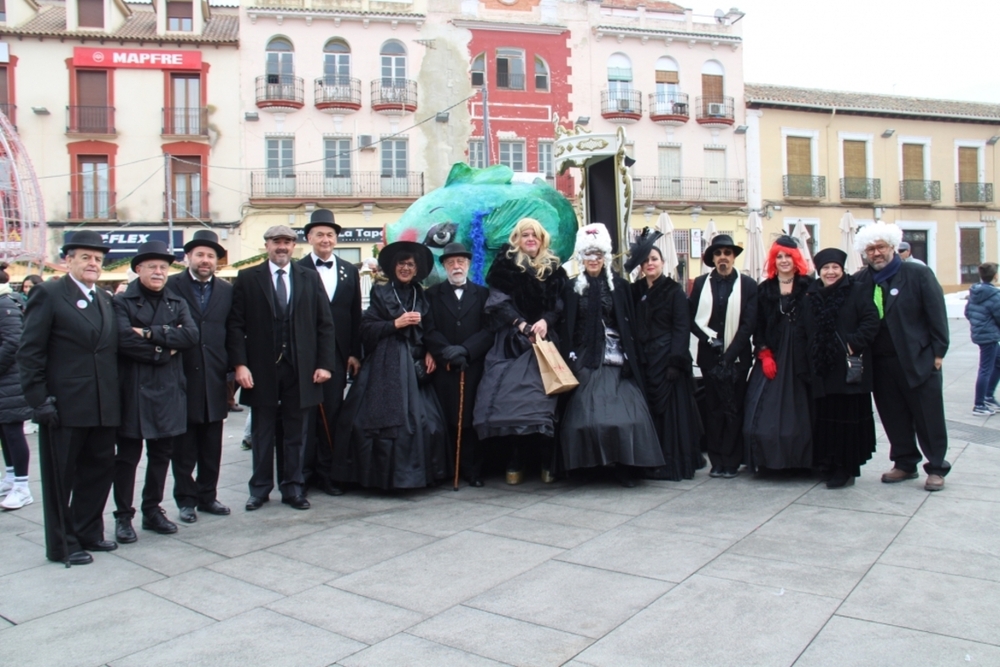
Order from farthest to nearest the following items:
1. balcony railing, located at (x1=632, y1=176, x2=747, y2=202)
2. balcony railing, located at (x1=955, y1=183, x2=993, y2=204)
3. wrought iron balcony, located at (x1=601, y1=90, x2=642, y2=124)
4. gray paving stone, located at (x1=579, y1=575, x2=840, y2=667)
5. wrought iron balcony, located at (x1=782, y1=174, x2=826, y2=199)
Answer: balcony railing, located at (x1=955, y1=183, x2=993, y2=204)
wrought iron balcony, located at (x1=782, y1=174, x2=826, y2=199)
balcony railing, located at (x1=632, y1=176, x2=747, y2=202)
wrought iron balcony, located at (x1=601, y1=90, x2=642, y2=124)
gray paving stone, located at (x1=579, y1=575, x2=840, y2=667)

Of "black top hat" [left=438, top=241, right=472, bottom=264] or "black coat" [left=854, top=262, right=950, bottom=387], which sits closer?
"black coat" [left=854, top=262, right=950, bottom=387]

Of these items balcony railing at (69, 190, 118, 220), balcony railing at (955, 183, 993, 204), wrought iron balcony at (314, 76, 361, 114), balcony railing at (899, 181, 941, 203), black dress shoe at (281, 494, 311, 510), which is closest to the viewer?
black dress shoe at (281, 494, 311, 510)

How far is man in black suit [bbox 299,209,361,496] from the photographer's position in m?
5.84

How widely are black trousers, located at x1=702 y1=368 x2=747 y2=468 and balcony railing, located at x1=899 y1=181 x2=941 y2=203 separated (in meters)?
30.0

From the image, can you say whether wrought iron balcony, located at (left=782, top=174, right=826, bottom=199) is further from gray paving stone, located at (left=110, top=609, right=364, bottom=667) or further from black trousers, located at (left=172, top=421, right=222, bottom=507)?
gray paving stone, located at (left=110, top=609, right=364, bottom=667)

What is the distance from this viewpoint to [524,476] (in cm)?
602

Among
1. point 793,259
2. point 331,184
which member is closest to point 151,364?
point 793,259

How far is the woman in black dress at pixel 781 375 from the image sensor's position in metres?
5.64

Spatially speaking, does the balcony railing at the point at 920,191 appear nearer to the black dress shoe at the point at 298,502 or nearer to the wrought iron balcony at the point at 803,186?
the wrought iron balcony at the point at 803,186

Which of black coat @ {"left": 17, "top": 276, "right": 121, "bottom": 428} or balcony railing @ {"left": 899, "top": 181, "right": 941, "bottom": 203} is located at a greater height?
balcony railing @ {"left": 899, "top": 181, "right": 941, "bottom": 203}

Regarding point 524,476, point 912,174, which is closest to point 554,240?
point 524,476

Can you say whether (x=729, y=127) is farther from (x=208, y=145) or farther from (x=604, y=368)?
(x=604, y=368)

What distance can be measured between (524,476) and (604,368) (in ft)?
3.20

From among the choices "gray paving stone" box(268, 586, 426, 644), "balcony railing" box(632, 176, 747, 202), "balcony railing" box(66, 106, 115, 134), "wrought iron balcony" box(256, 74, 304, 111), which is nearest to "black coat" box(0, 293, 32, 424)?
"gray paving stone" box(268, 586, 426, 644)
